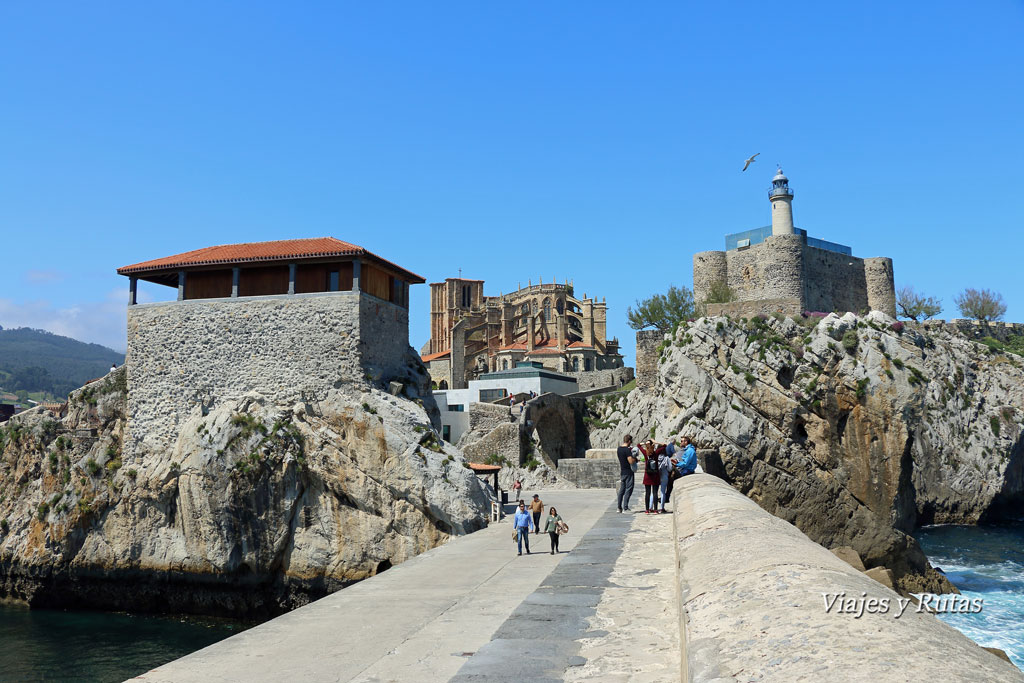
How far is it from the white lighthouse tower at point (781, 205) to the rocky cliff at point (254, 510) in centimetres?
3090

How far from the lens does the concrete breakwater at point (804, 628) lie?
98.1 inches

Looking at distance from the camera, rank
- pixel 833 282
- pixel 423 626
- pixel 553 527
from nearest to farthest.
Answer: pixel 423 626
pixel 553 527
pixel 833 282

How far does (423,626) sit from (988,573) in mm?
27356

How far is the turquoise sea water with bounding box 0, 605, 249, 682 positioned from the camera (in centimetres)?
1817

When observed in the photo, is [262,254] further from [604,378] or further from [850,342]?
[604,378]

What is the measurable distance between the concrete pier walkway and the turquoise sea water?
40.6 ft

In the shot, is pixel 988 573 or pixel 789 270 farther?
pixel 789 270

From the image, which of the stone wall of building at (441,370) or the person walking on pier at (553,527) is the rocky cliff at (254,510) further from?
the stone wall of building at (441,370)

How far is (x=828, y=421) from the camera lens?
3247 centimetres

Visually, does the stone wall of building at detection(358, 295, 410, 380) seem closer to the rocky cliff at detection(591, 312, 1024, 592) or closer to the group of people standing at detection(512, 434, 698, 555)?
the group of people standing at detection(512, 434, 698, 555)

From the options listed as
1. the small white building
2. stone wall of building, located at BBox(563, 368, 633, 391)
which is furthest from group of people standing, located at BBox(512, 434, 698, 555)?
stone wall of building, located at BBox(563, 368, 633, 391)

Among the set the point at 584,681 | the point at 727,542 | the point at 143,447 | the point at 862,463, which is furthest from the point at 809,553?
the point at 862,463

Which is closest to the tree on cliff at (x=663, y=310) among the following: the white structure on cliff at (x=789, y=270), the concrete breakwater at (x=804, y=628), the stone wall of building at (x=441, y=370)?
the white structure on cliff at (x=789, y=270)

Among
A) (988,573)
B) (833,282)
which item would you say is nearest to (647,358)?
(833,282)
